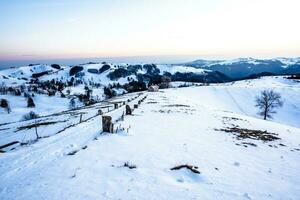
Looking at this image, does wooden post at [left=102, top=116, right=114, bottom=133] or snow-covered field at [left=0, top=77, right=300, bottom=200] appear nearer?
snow-covered field at [left=0, top=77, right=300, bottom=200]

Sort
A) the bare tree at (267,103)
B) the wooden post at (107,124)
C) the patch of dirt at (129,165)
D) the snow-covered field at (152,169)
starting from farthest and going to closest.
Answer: the bare tree at (267,103)
the wooden post at (107,124)
the patch of dirt at (129,165)
the snow-covered field at (152,169)

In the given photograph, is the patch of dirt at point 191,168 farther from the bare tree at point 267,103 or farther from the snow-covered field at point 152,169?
the bare tree at point 267,103

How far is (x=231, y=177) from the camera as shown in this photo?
1079cm

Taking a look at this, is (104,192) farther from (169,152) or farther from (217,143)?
(217,143)

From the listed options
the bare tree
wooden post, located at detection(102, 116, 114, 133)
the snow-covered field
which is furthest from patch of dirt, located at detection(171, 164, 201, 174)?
the bare tree

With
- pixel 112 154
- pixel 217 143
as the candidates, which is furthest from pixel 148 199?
pixel 217 143

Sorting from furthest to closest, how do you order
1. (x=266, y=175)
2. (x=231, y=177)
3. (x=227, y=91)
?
(x=227, y=91)
(x=266, y=175)
(x=231, y=177)

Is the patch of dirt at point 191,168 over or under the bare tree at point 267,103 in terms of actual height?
over

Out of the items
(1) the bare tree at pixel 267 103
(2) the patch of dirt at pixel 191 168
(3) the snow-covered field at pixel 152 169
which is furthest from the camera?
(1) the bare tree at pixel 267 103

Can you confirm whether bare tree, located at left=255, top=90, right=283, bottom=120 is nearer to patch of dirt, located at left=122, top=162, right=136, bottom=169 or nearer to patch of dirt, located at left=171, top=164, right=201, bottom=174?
patch of dirt, located at left=171, top=164, right=201, bottom=174

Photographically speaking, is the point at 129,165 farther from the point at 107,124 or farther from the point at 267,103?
the point at 267,103

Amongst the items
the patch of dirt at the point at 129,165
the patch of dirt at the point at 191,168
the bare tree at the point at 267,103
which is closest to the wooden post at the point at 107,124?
the patch of dirt at the point at 129,165

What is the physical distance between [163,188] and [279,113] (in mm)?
83998

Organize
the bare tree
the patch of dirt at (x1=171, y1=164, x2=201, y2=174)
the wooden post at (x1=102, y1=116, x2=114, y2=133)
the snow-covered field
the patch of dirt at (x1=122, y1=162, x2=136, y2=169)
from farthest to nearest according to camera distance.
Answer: the bare tree → the wooden post at (x1=102, y1=116, x2=114, y2=133) → the patch of dirt at (x1=122, y1=162, x2=136, y2=169) → the patch of dirt at (x1=171, y1=164, x2=201, y2=174) → the snow-covered field
